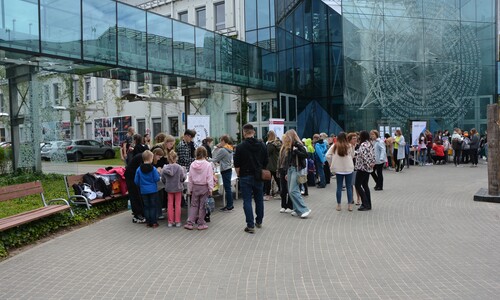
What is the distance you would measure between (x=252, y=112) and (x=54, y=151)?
41.7 ft

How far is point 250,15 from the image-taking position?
27.5 m

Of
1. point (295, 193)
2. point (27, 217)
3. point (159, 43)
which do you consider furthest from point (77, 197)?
point (159, 43)

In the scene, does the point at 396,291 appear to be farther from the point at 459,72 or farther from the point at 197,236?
the point at 459,72

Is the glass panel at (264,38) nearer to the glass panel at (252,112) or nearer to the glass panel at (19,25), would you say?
the glass panel at (252,112)

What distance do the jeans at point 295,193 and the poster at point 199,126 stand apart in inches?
280

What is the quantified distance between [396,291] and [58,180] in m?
13.2

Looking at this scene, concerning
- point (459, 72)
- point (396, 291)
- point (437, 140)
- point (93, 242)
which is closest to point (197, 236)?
point (93, 242)

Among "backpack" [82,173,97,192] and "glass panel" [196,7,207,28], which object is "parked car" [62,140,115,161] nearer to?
"glass panel" [196,7,207,28]

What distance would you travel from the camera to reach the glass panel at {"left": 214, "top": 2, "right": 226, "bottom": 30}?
32781mm

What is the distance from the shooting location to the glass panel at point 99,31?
1484 cm

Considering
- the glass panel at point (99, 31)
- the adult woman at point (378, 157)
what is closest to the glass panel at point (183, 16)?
the glass panel at point (99, 31)

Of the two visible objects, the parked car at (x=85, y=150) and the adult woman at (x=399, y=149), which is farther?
the parked car at (x=85, y=150)

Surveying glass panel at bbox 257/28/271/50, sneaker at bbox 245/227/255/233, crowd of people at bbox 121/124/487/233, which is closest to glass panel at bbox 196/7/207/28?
glass panel at bbox 257/28/271/50

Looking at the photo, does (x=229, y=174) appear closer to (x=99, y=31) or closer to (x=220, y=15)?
(x=99, y=31)
